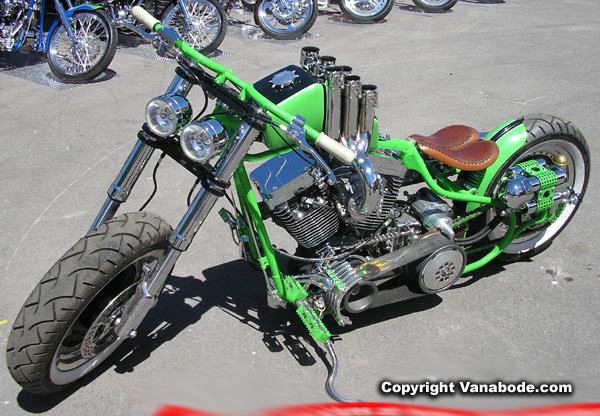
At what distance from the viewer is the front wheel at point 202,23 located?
802 centimetres

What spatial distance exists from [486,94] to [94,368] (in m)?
5.38

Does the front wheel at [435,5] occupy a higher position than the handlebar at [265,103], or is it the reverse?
the handlebar at [265,103]

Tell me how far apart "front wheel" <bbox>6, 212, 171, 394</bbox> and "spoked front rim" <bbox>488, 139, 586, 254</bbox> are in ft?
6.85

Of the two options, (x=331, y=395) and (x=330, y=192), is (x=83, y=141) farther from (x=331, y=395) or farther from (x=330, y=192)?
(x=331, y=395)

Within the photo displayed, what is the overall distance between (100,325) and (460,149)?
2.15 metres

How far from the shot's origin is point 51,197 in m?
4.76

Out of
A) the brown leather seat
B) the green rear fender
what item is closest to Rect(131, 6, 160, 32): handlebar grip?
the brown leather seat

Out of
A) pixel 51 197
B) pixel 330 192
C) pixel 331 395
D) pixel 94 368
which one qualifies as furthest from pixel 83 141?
pixel 331 395

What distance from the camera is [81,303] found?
2611mm

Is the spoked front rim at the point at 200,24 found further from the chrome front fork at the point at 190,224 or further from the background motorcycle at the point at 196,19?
the chrome front fork at the point at 190,224

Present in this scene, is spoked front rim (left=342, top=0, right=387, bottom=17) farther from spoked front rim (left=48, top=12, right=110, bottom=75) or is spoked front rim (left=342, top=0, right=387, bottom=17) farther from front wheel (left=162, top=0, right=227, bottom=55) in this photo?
spoked front rim (left=48, top=12, right=110, bottom=75)

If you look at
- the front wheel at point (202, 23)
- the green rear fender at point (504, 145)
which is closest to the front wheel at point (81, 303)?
the green rear fender at point (504, 145)

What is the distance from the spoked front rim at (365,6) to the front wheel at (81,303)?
810 cm

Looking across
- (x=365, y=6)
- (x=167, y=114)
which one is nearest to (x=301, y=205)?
(x=167, y=114)
